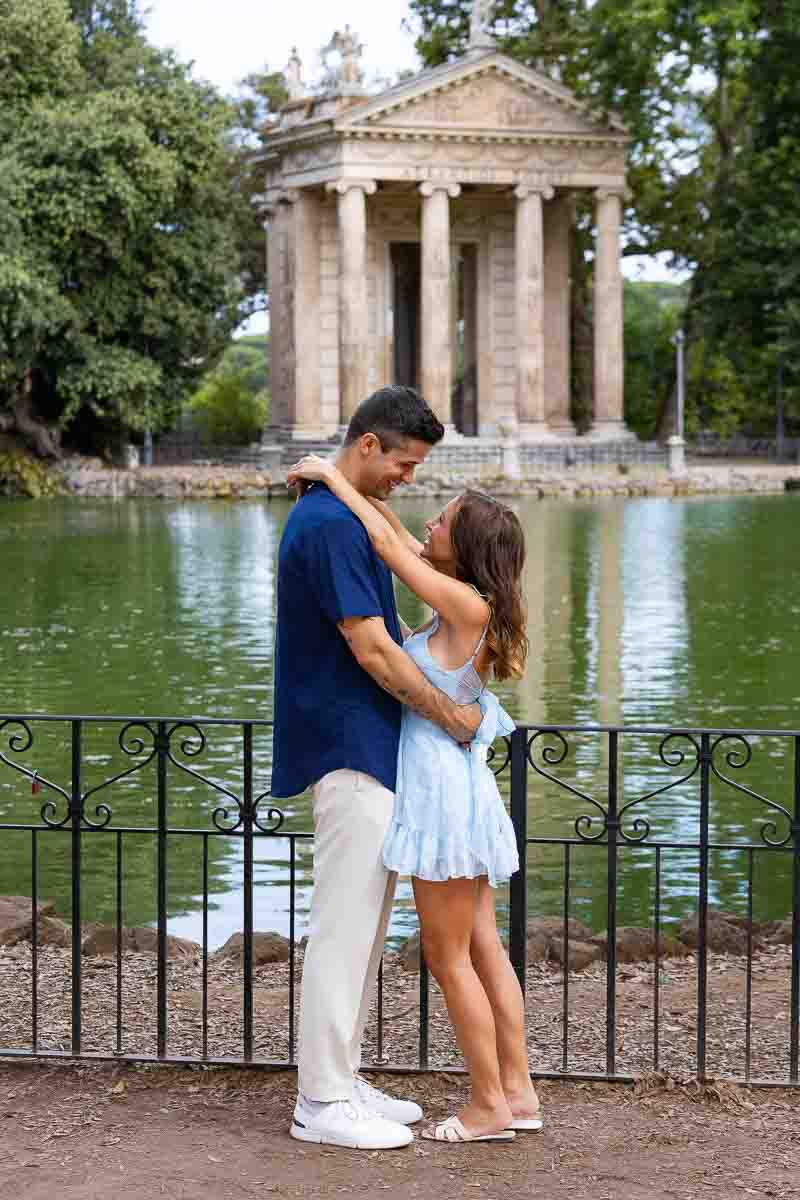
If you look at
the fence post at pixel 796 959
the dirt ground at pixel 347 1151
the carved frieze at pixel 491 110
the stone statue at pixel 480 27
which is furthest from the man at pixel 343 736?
the stone statue at pixel 480 27

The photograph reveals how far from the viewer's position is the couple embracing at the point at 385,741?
18.9ft

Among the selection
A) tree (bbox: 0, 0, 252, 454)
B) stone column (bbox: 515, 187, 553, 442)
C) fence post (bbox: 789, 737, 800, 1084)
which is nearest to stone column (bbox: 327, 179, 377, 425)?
tree (bbox: 0, 0, 252, 454)

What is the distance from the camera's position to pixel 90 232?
51.1 meters

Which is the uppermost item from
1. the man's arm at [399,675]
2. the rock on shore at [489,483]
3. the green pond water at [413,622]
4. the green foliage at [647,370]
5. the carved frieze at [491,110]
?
the carved frieze at [491,110]

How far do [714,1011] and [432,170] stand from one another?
5308 centimetres

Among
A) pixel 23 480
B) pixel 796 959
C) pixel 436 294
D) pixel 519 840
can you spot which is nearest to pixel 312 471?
pixel 519 840

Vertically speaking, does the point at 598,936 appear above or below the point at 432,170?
below

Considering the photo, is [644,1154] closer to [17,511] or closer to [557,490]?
[17,511]

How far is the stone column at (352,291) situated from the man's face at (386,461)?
173 feet

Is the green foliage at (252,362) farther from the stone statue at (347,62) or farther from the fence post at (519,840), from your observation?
the fence post at (519,840)

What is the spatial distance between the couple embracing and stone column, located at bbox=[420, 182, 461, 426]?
2088 inches

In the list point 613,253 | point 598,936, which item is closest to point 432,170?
point 613,253

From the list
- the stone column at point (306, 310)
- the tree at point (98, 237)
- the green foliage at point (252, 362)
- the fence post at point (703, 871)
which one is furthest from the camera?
the green foliage at point (252, 362)

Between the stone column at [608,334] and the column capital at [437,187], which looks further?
the stone column at [608,334]
